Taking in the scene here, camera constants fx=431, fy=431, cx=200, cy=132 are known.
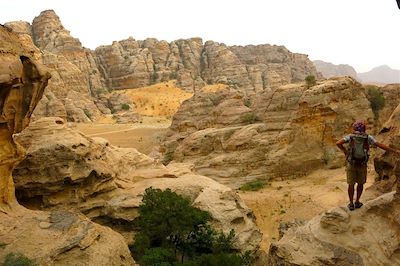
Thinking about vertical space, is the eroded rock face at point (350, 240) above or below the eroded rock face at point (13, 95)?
below

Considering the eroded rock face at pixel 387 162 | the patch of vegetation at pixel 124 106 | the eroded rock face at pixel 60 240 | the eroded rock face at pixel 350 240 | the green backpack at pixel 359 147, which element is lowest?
the patch of vegetation at pixel 124 106

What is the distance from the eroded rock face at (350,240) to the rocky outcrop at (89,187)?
17.7ft

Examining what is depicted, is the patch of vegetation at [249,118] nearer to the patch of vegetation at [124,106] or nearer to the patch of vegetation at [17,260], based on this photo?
the patch of vegetation at [17,260]

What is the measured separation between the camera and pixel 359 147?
27.5 ft

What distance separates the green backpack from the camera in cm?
832

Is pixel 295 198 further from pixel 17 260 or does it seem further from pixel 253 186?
pixel 17 260

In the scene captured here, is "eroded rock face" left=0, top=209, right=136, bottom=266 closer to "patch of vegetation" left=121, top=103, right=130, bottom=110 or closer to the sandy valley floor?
the sandy valley floor

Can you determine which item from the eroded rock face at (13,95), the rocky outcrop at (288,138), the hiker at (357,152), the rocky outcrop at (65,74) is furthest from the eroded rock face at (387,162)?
the rocky outcrop at (65,74)

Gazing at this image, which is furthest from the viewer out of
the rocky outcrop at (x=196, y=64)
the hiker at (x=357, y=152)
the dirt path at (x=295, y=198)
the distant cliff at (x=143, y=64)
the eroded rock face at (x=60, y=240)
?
the rocky outcrop at (x=196, y=64)

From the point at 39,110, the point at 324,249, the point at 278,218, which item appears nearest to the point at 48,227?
the point at 324,249

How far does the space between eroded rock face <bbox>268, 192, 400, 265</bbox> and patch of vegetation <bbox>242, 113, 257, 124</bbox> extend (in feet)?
60.9

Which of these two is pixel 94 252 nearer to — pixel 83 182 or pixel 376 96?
pixel 83 182

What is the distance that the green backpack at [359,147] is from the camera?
8320 mm

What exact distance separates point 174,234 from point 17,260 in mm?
5260
